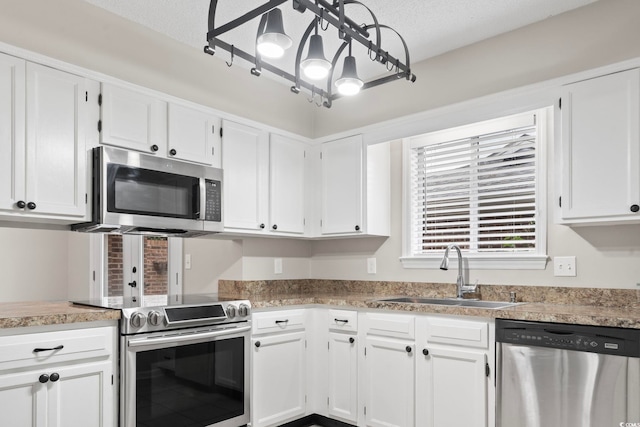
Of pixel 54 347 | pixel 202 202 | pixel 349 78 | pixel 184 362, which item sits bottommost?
pixel 184 362

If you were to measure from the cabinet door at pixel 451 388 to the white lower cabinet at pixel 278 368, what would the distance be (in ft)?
2.83

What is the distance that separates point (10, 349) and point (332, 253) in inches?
97.0

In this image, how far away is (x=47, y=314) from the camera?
2133 mm

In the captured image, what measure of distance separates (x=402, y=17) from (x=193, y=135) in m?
1.49

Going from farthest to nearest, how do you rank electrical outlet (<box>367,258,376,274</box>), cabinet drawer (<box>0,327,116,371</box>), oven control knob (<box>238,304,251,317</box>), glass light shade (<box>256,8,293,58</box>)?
electrical outlet (<box>367,258,376,274</box>), oven control knob (<box>238,304,251,317</box>), cabinet drawer (<box>0,327,116,371</box>), glass light shade (<box>256,8,293,58</box>)

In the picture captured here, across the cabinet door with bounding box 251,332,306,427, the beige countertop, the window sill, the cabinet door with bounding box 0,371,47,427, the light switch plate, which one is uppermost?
the window sill

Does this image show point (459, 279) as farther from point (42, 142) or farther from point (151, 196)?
point (42, 142)

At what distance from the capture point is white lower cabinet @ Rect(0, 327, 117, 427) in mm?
2020

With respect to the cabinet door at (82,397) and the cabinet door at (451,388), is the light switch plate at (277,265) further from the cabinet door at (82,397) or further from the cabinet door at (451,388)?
the cabinet door at (82,397)

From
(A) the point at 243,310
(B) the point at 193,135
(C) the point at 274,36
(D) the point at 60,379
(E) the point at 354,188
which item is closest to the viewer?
(C) the point at 274,36

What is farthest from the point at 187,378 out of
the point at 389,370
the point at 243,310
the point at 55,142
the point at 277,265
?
the point at 55,142

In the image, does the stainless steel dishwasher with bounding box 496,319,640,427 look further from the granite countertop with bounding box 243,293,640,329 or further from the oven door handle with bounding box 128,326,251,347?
the oven door handle with bounding box 128,326,251,347

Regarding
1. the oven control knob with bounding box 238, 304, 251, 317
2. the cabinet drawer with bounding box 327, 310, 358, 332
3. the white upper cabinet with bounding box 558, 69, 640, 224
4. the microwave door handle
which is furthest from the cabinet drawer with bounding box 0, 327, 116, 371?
the white upper cabinet with bounding box 558, 69, 640, 224

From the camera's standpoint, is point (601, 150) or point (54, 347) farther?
point (601, 150)
